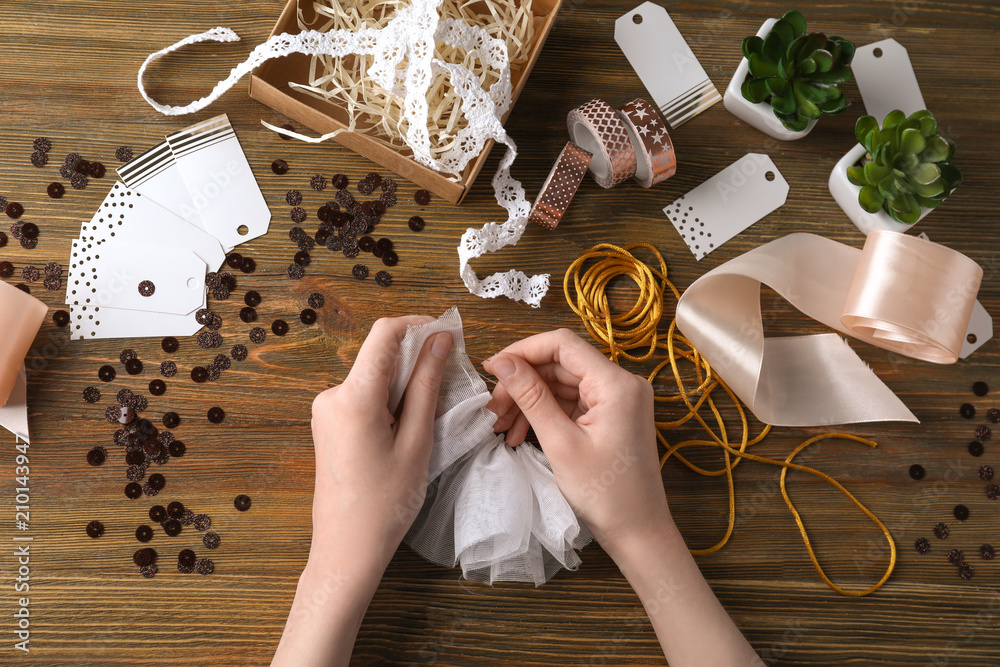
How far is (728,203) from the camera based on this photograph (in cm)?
124

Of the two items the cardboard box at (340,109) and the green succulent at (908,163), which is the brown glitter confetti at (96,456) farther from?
the green succulent at (908,163)

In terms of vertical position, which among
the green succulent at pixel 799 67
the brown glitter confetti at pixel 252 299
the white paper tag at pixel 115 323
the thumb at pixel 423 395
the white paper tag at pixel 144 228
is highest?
the green succulent at pixel 799 67

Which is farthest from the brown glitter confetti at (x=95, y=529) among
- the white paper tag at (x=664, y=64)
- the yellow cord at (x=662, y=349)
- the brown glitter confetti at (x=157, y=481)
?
the white paper tag at (x=664, y=64)

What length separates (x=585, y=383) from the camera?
1.01m

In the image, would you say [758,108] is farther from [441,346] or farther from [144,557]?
[144,557]

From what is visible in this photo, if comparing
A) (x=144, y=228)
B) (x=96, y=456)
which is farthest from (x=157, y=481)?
(x=144, y=228)

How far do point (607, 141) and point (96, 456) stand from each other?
44.0 inches

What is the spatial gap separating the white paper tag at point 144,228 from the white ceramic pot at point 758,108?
106 cm

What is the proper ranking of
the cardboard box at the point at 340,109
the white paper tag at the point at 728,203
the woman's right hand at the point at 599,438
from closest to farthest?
the woman's right hand at the point at 599,438 → the cardboard box at the point at 340,109 → the white paper tag at the point at 728,203

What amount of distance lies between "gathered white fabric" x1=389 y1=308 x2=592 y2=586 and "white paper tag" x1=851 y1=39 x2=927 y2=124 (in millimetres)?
1005

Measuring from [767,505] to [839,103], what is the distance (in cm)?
77

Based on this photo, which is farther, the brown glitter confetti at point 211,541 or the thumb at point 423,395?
the brown glitter confetti at point 211,541

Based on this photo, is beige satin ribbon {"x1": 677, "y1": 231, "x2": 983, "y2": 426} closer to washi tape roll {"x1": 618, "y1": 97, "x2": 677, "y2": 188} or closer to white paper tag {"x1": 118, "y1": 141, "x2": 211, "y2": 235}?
washi tape roll {"x1": 618, "y1": 97, "x2": 677, "y2": 188}

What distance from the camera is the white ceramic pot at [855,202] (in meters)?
1.18
